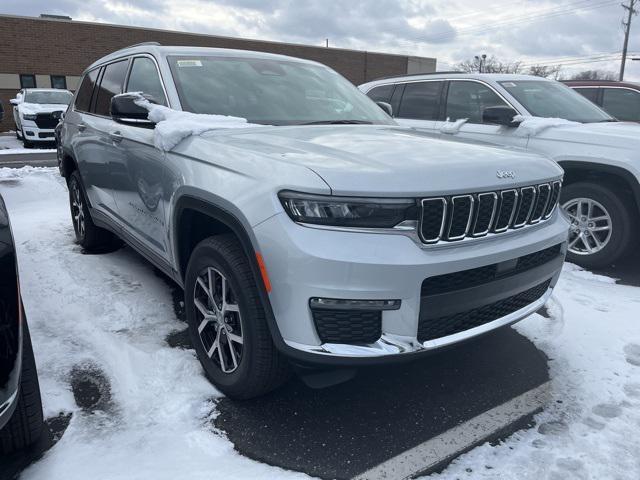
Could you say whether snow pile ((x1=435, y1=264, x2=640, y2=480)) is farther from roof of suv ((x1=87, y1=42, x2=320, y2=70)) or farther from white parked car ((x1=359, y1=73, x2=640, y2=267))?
roof of suv ((x1=87, y1=42, x2=320, y2=70))

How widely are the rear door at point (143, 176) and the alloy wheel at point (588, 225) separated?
3.78m

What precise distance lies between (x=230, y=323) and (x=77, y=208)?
344 cm

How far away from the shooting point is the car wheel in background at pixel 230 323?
7.82ft

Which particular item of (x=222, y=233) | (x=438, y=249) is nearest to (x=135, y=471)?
(x=222, y=233)

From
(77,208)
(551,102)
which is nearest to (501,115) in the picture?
(551,102)

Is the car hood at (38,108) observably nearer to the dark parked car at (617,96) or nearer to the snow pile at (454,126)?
the snow pile at (454,126)

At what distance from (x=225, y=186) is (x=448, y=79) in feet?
14.7

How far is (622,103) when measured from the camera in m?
8.04

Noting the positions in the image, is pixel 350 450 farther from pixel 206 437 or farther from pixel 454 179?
pixel 454 179

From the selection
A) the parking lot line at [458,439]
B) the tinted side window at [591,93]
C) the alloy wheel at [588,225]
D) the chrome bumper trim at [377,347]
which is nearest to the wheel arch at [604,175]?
the alloy wheel at [588,225]

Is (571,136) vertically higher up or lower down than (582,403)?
higher up

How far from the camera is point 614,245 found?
4.79m

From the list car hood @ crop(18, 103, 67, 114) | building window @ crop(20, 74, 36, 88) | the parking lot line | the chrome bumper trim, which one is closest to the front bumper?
the chrome bumper trim

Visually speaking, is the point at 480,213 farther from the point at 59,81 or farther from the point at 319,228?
the point at 59,81
